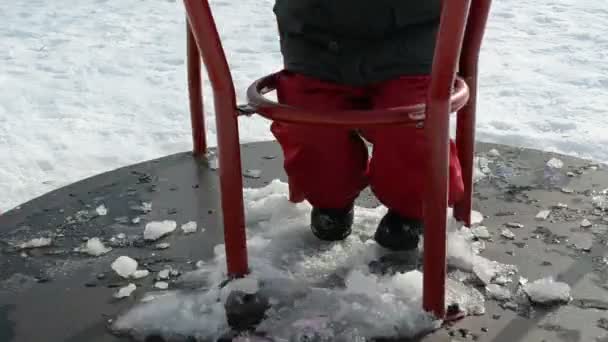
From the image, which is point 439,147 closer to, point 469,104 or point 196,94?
point 469,104

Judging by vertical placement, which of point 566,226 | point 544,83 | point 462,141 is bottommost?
point 544,83

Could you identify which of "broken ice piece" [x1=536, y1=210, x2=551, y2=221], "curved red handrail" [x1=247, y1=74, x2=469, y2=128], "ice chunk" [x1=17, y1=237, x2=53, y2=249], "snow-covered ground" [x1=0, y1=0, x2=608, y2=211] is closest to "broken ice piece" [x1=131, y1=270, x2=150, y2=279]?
"ice chunk" [x1=17, y1=237, x2=53, y2=249]

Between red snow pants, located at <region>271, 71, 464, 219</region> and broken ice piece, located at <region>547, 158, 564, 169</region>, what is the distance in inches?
17.9

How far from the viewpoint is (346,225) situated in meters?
1.50

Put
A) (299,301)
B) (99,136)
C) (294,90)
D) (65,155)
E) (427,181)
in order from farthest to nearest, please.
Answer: (99,136)
(65,155)
(294,90)
(299,301)
(427,181)

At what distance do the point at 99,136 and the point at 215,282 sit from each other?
1383mm

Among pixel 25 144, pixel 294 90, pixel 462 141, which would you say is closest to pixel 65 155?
pixel 25 144

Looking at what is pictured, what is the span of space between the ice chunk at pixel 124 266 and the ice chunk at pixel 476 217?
2.08 ft

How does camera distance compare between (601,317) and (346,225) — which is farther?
(346,225)

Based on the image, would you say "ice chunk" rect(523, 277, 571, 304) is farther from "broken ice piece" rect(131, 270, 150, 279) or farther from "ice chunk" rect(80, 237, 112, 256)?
"ice chunk" rect(80, 237, 112, 256)

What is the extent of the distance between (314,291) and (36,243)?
57 centimetres

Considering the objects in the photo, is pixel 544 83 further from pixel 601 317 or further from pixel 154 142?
pixel 601 317

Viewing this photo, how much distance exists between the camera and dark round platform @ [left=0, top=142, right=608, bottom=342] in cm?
124

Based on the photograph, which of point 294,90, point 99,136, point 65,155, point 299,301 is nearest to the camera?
point 299,301
